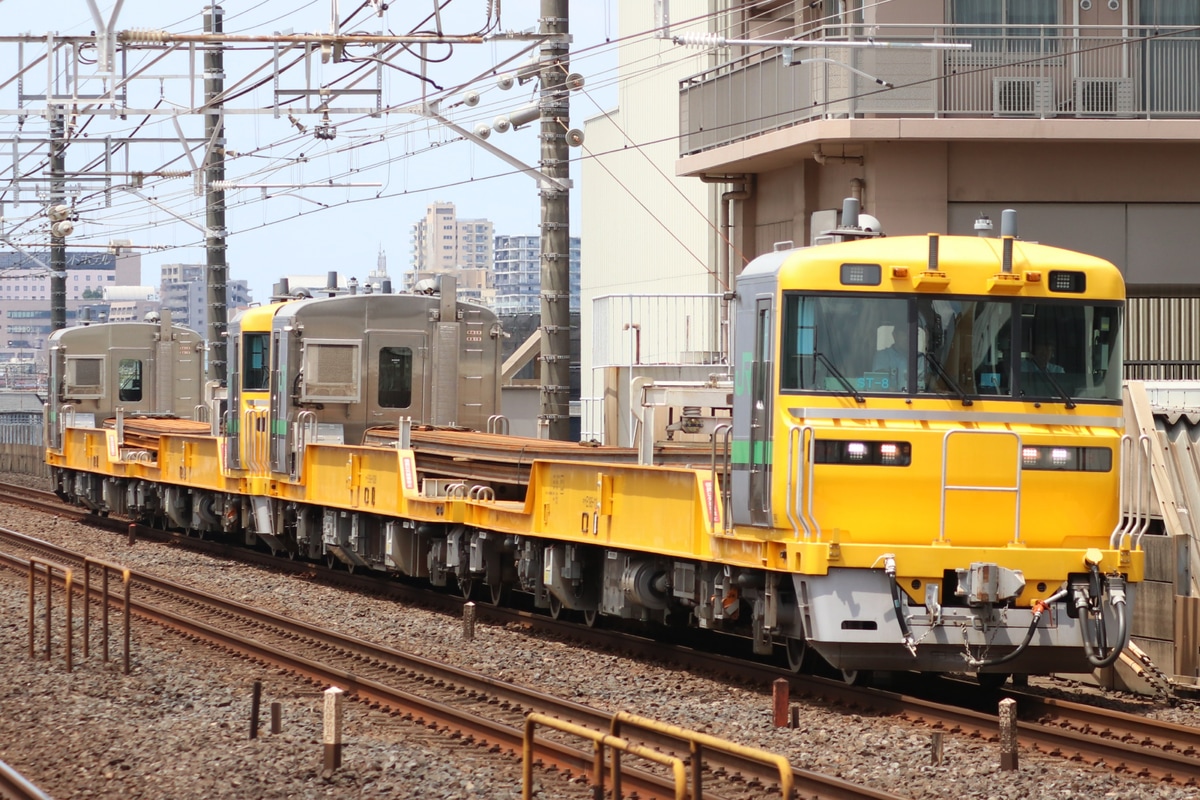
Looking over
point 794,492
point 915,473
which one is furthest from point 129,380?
point 915,473

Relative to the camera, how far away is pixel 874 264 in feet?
38.4

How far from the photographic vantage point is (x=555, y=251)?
61.3 ft

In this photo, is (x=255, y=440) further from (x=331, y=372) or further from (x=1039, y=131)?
(x=1039, y=131)

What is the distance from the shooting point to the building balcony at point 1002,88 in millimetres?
21594

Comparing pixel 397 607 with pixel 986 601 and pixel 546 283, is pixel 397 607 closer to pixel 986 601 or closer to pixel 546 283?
pixel 546 283

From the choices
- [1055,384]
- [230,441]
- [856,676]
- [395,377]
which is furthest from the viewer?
[230,441]

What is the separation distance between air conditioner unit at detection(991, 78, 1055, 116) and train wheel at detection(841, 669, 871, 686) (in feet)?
37.4

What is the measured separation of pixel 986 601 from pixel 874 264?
2.36m

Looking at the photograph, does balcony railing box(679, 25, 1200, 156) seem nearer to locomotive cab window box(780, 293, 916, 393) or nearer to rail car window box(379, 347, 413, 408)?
rail car window box(379, 347, 413, 408)

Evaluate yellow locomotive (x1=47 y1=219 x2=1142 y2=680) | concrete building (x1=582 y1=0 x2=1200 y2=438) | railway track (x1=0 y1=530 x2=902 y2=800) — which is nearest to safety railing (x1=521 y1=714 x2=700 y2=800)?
railway track (x1=0 y1=530 x2=902 y2=800)

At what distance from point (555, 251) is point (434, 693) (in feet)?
23.9

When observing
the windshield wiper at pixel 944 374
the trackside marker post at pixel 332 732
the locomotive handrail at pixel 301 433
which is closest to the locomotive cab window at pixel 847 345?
the windshield wiper at pixel 944 374

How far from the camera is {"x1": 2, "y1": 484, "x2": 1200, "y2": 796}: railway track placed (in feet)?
31.6

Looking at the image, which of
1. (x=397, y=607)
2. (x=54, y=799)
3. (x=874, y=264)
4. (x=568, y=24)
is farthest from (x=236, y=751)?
(x=568, y=24)
